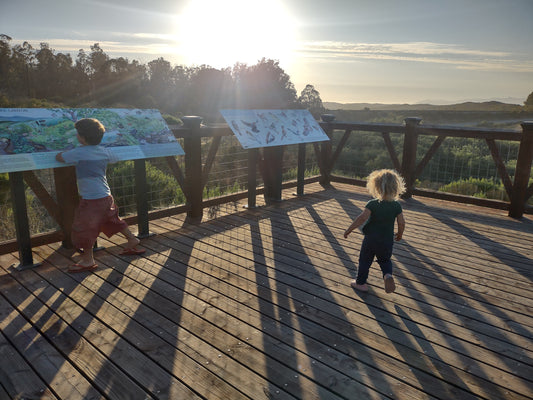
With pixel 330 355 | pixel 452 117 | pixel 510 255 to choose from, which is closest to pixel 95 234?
pixel 330 355

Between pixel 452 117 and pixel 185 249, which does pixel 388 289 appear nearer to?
pixel 185 249

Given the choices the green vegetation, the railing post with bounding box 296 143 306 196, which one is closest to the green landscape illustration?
the railing post with bounding box 296 143 306 196

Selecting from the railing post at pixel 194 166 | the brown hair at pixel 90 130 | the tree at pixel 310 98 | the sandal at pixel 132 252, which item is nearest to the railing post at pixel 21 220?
the brown hair at pixel 90 130

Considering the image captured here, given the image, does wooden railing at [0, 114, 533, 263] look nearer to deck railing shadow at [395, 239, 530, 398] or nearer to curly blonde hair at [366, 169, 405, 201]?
curly blonde hair at [366, 169, 405, 201]

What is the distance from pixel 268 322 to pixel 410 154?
4.44 m

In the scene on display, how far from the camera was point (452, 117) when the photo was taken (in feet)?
157

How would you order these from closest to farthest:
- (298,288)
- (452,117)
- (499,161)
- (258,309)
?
(258,309) → (298,288) → (499,161) → (452,117)

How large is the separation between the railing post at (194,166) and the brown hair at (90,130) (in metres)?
1.43

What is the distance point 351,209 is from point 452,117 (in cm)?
4746

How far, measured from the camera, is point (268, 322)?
2.81 m

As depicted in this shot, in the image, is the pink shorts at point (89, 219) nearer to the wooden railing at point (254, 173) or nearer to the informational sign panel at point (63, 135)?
the informational sign panel at point (63, 135)

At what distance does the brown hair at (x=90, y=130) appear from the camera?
11.0ft

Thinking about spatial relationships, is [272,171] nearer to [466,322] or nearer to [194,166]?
[194,166]

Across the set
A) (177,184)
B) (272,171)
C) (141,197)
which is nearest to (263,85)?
(177,184)
